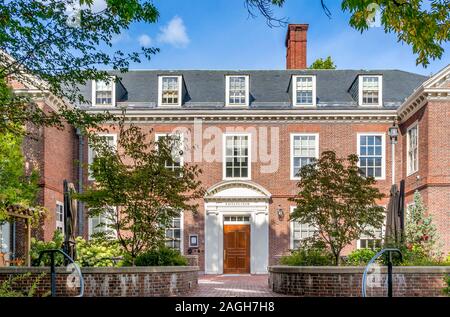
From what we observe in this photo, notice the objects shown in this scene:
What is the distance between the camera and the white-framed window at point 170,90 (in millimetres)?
24156

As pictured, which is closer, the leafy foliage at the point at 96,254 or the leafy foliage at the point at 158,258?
the leafy foliage at the point at 158,258

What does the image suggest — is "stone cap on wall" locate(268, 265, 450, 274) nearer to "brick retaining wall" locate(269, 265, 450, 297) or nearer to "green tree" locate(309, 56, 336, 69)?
"brick retaining wall" locate(269, 265, 450, 297)

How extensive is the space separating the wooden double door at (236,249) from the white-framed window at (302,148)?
3.20 meters

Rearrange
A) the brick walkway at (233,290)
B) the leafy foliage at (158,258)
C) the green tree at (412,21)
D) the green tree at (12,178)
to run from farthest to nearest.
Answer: the green tree at (12,178) < the leafy foliage at (158,258) < the brick walkway at (233,290) < the green tree at (412,21)

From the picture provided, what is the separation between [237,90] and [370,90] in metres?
5.56

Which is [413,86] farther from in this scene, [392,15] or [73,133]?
[392,15]

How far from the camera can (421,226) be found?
19.0 metres

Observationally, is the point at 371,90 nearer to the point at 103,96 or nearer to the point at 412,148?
the point at 412,148

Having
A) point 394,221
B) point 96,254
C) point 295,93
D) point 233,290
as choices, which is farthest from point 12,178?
point 295,93

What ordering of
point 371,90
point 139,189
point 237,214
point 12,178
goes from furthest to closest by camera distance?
point 371,90
point 237,214
point 12,178
point 139,189

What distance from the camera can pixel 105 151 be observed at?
12.9m

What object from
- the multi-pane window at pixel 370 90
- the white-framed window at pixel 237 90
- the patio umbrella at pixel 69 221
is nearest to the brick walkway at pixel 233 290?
the patio umbrella at pixel 69 221

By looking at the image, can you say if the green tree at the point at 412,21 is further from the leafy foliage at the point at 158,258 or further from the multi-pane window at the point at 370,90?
the multi-pane window at the point at 370,90

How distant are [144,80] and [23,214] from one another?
9594mm
